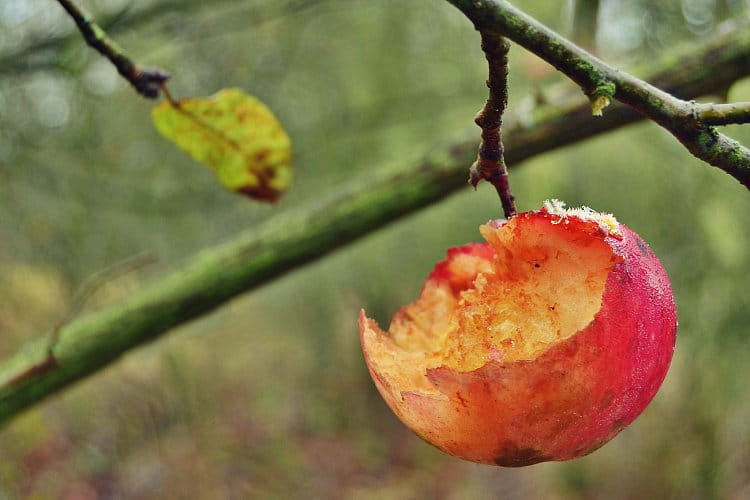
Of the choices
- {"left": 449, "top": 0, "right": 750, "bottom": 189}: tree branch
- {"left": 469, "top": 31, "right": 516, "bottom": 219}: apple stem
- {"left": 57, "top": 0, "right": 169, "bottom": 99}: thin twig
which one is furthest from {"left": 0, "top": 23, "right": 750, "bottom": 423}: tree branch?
{"left": 449, "top": 0, "right": 750, "bottom": 189}: tree branch

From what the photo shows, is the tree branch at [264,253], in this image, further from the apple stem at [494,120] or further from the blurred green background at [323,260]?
the apple stem at [494,120]

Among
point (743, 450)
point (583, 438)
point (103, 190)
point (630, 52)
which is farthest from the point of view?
point (743, 450)

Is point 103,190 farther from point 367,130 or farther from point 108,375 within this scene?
point 108,375

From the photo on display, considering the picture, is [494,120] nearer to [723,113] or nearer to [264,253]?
[723,113]

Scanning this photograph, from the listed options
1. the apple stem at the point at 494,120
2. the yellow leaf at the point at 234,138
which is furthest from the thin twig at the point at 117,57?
the apple stem at the point at 494,120

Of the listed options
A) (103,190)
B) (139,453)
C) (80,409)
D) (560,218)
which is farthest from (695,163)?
(80,409)

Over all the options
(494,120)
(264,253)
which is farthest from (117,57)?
(264,253)
